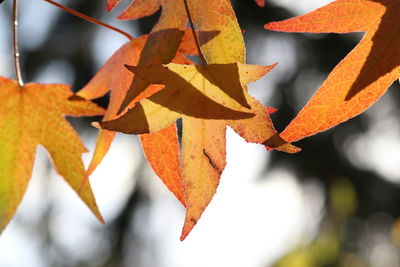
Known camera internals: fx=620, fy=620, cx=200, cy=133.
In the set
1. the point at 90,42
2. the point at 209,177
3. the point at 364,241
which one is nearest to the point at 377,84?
the point at 209,177

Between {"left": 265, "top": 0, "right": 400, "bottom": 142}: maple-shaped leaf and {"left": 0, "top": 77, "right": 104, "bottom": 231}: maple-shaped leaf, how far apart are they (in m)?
0.31

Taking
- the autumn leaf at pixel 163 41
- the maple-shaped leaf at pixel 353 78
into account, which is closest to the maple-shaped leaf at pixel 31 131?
the autumn leaf at pixel 163 41

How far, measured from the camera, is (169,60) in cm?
62

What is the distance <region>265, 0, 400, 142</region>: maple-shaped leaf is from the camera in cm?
53

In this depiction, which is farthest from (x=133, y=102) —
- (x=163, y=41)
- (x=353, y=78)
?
(x=353, y=78)

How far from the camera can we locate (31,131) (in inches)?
32.2

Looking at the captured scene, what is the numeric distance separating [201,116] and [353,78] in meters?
0.15

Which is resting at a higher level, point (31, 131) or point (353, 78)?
point (353, 78)

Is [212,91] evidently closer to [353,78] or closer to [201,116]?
[201,116]

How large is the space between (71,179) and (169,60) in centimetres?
21

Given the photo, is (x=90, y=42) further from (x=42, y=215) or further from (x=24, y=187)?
(x=24, y=187)

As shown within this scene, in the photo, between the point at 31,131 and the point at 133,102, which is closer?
the point at 133,102

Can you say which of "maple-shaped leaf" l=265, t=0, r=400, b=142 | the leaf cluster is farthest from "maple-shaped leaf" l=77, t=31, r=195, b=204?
"maple-shaped leaf" l=265, t=0, r=400, b=142

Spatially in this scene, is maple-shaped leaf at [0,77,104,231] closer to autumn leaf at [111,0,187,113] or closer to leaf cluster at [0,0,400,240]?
leaf cluster at [0,0,400,240]
